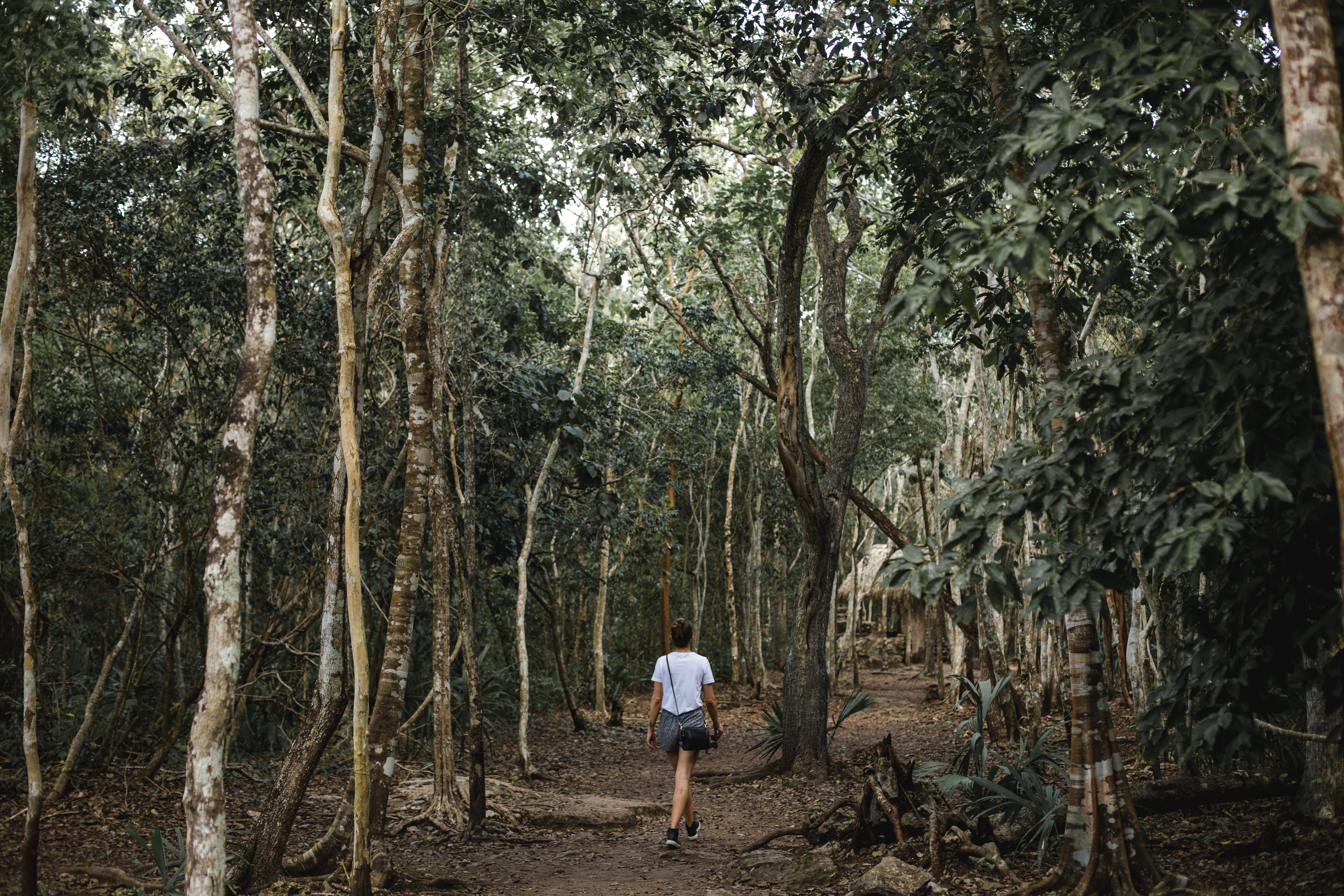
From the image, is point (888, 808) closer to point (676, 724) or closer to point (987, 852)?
point (987, 852)

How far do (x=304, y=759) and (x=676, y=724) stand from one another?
2.77 metres

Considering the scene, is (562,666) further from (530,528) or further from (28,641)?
(28,641)

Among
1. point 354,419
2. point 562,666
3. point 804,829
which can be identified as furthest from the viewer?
point 562,666

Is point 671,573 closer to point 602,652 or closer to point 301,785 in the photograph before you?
point 602,652

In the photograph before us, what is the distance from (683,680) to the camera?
275 inches

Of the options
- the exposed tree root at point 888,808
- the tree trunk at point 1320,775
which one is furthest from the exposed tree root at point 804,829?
the tree trunk at point 1320,775

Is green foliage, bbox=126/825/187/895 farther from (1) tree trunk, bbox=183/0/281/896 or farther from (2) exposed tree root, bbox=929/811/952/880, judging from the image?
(2) exposed tree root, bbox=929/811/952/880

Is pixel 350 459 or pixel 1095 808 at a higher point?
pixel 350 459

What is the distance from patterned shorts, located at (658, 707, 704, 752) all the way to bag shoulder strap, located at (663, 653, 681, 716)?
4 cm

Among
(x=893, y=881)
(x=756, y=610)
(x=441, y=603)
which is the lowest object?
(x=893, y=881)

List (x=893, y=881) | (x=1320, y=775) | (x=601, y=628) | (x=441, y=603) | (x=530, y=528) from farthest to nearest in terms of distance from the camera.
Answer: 1. (x=601, y=628)
2. (x=530, y=528)
3. (x=441, y=603)
4. (x=1320, y=775)
5. (x=893, y=881)

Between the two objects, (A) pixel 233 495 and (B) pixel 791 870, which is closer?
(A) pixel 233 495

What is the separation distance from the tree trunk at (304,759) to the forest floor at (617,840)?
0.71ft

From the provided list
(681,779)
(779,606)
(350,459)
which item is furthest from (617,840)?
(779,606)
